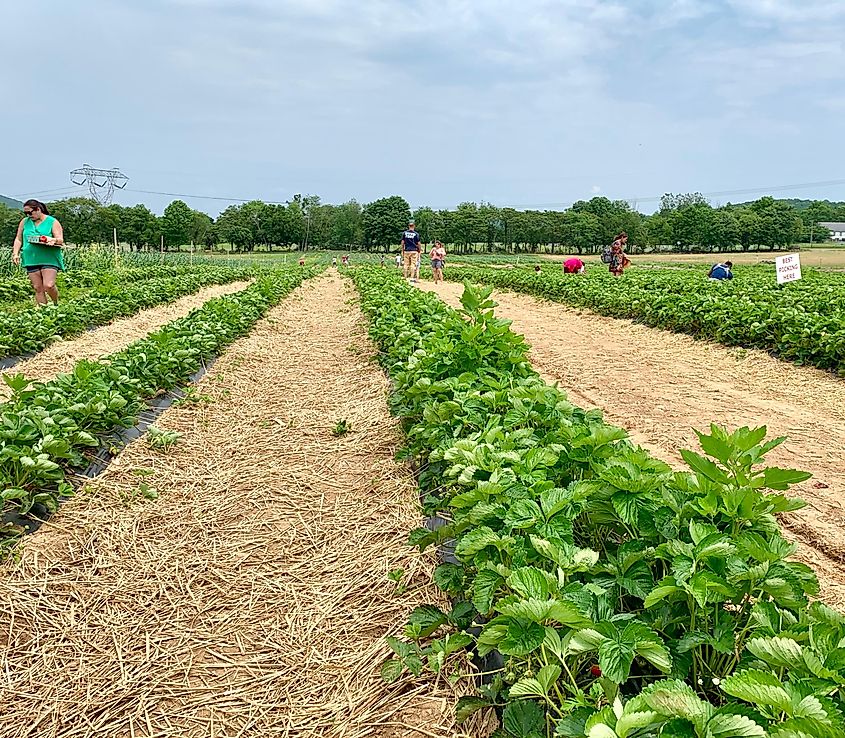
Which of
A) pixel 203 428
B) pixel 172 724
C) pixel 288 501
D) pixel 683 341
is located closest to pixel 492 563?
pixel 172 724

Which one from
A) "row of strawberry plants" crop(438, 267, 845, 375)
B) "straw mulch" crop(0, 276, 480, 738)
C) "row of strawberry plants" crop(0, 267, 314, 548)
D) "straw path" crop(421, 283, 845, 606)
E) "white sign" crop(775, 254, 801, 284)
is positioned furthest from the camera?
"white sign" crop(775, 254, 801, 284)

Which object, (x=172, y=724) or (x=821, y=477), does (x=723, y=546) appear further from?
(x=821, y=477)

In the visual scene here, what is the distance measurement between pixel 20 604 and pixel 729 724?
111 inches

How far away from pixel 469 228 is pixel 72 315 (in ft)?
263

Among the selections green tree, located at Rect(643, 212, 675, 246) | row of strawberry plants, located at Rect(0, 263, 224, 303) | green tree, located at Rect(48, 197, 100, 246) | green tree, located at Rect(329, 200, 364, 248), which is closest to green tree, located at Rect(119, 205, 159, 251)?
green tree, located at Rect(48, 197, 100, 246)

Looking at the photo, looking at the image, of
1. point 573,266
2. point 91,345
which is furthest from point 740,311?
point 573,266

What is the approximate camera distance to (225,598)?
296 cm

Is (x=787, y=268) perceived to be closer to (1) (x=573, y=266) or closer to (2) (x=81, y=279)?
(1) (x=573, y=266)

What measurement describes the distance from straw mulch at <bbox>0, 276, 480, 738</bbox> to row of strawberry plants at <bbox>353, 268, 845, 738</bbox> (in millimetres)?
296

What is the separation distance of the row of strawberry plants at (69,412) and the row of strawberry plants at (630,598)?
2151 mm

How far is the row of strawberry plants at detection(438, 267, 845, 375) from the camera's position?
25.5 feet

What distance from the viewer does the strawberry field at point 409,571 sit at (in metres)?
1.57

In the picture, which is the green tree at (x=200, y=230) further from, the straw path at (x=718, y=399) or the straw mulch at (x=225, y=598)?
the straw mulch at (x=225, y=598)

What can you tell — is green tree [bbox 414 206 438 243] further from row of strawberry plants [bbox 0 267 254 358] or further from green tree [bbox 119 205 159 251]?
row of strawberry plants [bbox 0 267 254 358]
